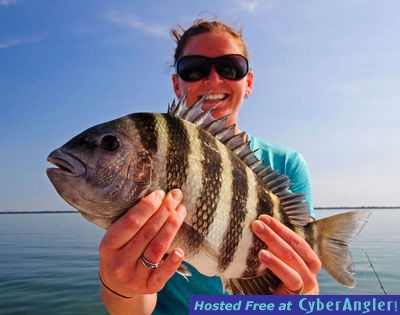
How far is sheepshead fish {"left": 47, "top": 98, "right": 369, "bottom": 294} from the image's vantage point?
77.1 inches

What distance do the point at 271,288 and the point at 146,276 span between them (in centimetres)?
82

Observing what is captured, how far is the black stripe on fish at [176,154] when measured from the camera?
2.05 metres

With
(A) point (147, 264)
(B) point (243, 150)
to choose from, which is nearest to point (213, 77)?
(B) point (243, 150)

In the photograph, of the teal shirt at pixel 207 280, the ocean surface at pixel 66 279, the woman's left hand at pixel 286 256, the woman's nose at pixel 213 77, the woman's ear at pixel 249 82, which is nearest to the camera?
the woman's left hand at pixel 286 256

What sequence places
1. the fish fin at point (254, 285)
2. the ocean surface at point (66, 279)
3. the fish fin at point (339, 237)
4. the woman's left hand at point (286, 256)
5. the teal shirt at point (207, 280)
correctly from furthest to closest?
the ocean surface at point (66, 279) → the teal shirt at point (207, 280) → the fish fin at point (339, 237) → the fish fin at point (254, 285) → the woman's left hand at point (286, 256)

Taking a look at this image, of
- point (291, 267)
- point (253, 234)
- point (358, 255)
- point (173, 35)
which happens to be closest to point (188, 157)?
point (253, 234)

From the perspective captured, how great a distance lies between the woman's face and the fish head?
5.54 feet

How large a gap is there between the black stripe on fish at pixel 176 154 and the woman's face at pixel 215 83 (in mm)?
1499

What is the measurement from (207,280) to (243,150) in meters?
1.33

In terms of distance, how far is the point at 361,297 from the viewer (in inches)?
103

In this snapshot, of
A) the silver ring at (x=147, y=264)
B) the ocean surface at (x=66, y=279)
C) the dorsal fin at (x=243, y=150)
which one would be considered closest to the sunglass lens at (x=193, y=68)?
the dorsal fin at (x=243, y=150)

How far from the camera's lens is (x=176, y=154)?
2086mm

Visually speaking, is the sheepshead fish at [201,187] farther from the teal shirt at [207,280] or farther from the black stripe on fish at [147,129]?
the teal shirt at [207,280]

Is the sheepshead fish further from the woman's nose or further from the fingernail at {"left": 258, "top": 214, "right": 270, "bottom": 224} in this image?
the woman's nose
